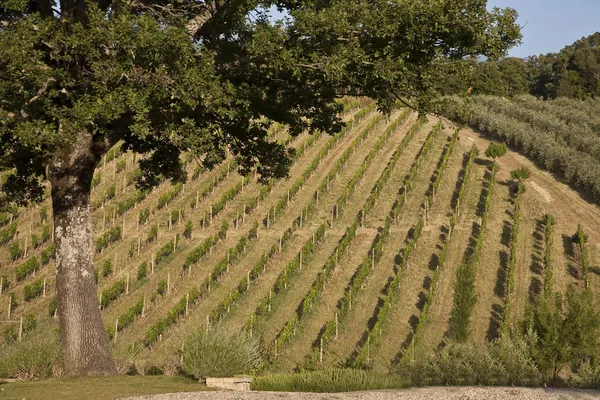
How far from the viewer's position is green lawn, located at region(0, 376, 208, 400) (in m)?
9.85

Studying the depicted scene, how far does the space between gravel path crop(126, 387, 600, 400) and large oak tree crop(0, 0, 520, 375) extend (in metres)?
2.94

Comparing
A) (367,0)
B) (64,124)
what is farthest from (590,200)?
(64,124)

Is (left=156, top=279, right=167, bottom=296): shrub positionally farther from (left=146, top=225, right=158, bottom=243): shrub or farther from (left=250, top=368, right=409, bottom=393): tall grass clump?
(left=250, top=368, right=409, bottom=393): tall grass clump

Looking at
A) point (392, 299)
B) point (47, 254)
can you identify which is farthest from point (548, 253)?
point (47, 254)

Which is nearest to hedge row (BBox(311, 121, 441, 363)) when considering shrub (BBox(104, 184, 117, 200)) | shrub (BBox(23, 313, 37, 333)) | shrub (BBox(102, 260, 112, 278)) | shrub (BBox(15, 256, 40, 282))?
shrub (BBox(102, 260, 112, 278))

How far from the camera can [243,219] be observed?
37281 mm

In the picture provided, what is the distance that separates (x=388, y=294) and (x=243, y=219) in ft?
35.7

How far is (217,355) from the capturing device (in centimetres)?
1124

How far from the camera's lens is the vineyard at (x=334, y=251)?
27406 millimetres

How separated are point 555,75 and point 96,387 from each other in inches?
3748

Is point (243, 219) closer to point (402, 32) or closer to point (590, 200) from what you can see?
point (590, 200)

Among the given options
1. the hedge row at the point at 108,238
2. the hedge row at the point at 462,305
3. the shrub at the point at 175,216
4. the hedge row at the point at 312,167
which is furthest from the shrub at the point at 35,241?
the hedge row at the point at 462,305

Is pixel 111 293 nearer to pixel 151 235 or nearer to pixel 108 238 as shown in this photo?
pixel 108 238

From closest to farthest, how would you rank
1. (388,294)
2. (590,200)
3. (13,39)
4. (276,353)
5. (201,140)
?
1. (13,39)
2. (201,140)
3. (276,353)
4. (388,294)
5. (590,200)
